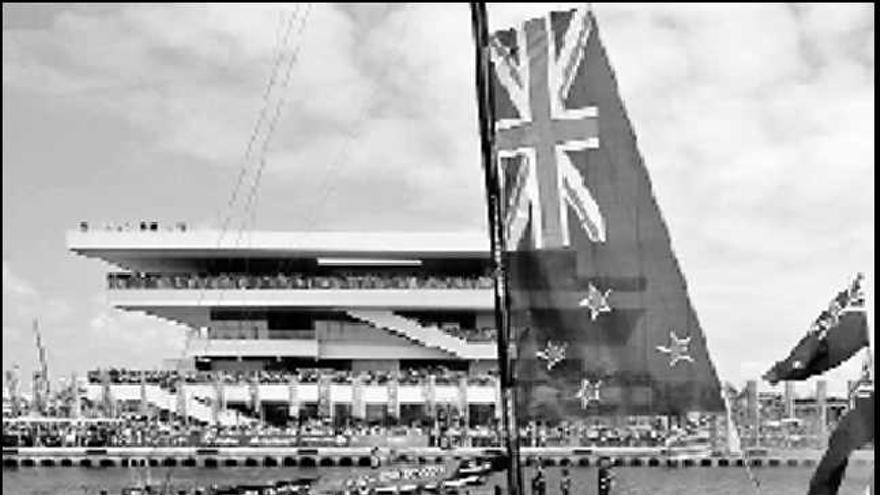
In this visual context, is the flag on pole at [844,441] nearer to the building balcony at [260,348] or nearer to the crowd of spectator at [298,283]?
the crowd of spectator at [298,283]

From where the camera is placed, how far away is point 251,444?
203ft

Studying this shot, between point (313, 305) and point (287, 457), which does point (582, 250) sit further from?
point (313, 305)

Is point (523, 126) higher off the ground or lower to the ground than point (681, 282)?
higher

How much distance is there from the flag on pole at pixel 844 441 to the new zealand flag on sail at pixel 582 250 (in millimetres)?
1321

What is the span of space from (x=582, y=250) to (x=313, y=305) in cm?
6097

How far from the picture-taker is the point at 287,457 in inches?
2409

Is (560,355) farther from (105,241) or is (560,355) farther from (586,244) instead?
(105,241)

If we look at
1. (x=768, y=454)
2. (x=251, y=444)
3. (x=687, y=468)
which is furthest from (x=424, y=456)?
(x=768, y=454)

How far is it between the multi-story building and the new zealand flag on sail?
5777 cm

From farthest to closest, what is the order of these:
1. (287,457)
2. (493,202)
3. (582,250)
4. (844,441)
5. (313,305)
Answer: (313,305) < (287,457) < (582,250) < (493,202) < (844,441)

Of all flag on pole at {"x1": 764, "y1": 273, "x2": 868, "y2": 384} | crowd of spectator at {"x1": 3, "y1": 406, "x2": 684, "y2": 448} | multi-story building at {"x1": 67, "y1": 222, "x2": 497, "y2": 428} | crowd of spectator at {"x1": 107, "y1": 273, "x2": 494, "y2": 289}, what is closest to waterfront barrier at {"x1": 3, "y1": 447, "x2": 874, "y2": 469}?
crowd of spectator at {"x1": 3, "y1": 406, "x2": 684, "y2": 448}

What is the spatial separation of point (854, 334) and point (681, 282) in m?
1.97

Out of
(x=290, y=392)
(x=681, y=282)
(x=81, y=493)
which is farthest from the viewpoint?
(x=290, y=392)

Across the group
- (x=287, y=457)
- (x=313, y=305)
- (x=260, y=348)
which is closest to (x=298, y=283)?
(x=313, y=305)
